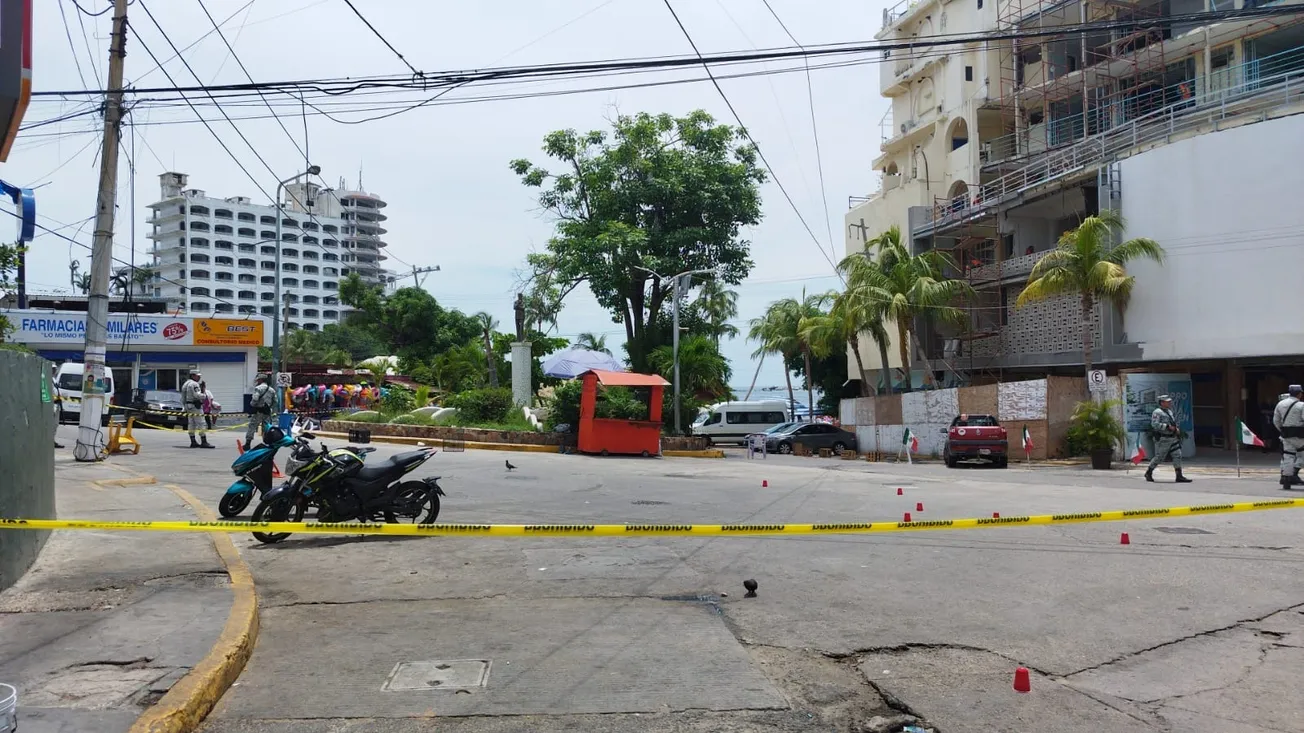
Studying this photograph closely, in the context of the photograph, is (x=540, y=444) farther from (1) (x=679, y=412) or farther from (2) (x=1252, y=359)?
(2) (x=1252, y=359)

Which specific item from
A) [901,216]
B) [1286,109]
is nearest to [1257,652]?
[1286,109]

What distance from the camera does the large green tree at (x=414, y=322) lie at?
64.0 m

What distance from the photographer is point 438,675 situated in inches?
222

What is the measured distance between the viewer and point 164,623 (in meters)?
6.32

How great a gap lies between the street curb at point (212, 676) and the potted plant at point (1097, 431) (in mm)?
22594

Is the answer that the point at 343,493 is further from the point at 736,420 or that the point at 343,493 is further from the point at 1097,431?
the point at 736,420

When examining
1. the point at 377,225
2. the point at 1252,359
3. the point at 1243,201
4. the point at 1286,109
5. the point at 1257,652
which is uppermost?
the point at 377,225

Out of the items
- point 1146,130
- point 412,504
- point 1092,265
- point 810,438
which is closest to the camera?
point 412,504

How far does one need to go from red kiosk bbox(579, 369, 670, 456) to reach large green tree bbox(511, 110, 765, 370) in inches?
465

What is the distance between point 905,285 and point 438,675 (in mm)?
31777

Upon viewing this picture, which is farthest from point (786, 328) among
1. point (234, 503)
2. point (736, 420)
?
point (234, 503)

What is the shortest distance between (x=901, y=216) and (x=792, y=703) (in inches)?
Result: 1654

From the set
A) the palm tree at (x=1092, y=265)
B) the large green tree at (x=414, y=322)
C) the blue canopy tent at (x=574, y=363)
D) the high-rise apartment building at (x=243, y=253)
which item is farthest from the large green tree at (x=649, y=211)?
the high-rise apartment building at (x=243, y=253)

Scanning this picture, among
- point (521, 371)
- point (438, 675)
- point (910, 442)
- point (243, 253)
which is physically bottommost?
point (910, 442)
